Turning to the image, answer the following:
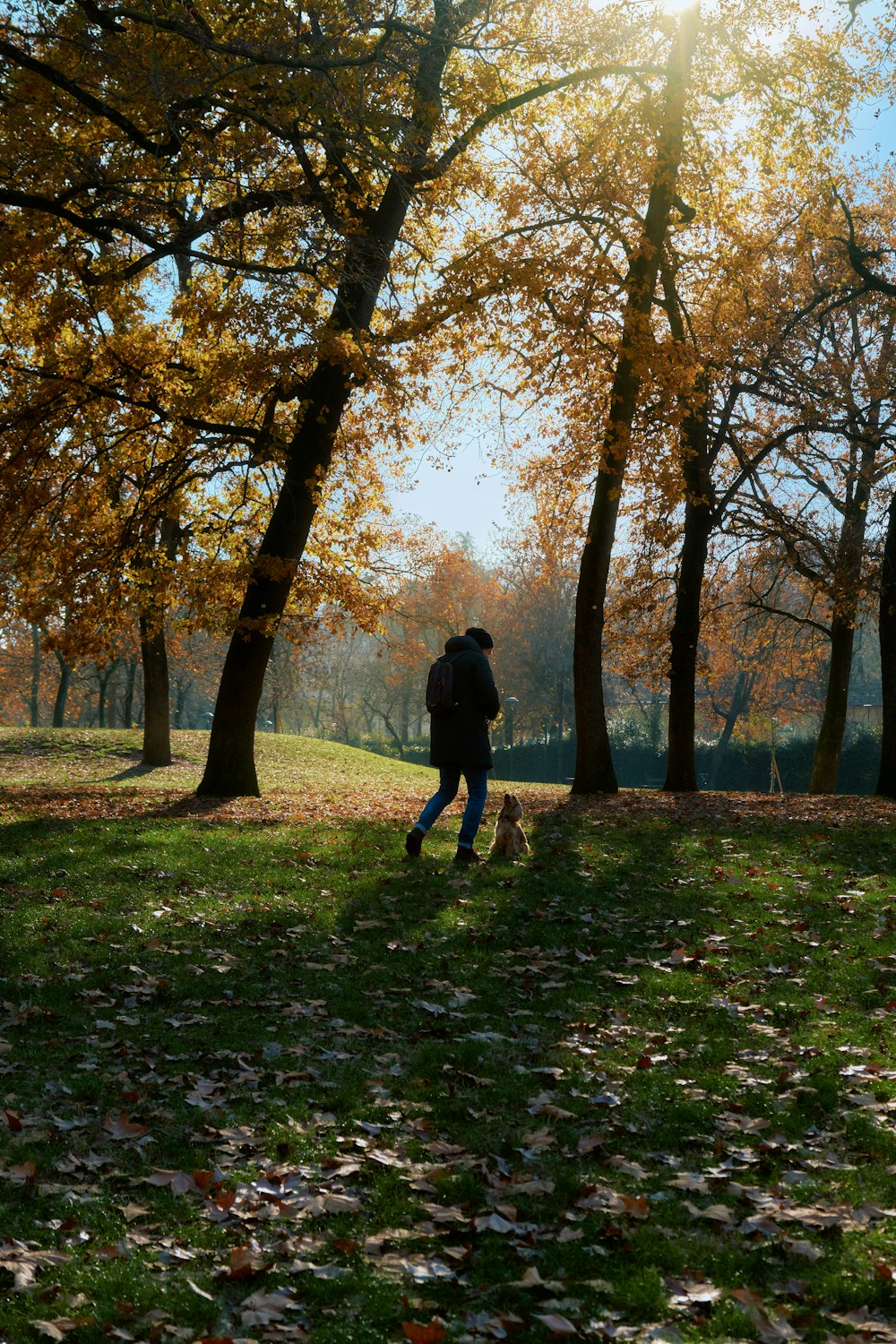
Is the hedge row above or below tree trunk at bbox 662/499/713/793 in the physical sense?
below

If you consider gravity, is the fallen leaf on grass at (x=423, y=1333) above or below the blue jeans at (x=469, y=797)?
below

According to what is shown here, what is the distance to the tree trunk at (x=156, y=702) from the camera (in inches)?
972

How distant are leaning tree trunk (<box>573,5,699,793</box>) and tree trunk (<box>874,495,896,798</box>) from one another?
5035 mm

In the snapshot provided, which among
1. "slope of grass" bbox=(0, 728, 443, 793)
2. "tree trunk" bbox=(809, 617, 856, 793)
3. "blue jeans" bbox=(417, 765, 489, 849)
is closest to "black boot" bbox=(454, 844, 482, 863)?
"blue jeans" bbox=(417, 765, 489, 849)

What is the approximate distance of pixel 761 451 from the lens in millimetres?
21000

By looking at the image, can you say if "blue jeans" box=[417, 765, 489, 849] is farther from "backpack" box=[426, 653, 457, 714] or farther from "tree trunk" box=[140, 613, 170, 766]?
"tree trunk" box=[140, 613, 170, 766]

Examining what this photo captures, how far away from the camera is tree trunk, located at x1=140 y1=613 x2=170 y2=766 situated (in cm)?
2469

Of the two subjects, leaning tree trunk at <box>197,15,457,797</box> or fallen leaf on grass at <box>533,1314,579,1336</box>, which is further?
leaning tree trunk at <box>197,15,457,797</box>

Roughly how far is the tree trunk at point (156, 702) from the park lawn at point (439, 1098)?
1362 centimetres

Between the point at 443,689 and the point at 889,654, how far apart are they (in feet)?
40.7

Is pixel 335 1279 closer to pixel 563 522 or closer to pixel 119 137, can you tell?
pixel 119 137

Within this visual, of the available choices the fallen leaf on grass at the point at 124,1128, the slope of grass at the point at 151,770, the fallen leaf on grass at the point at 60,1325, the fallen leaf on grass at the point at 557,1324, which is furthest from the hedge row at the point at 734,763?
the fallen leaf on grass at the point at 60,1325

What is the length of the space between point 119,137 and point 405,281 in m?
4.73

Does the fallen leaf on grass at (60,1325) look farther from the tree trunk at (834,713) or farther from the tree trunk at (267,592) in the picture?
the tree trunk at (834,713)
